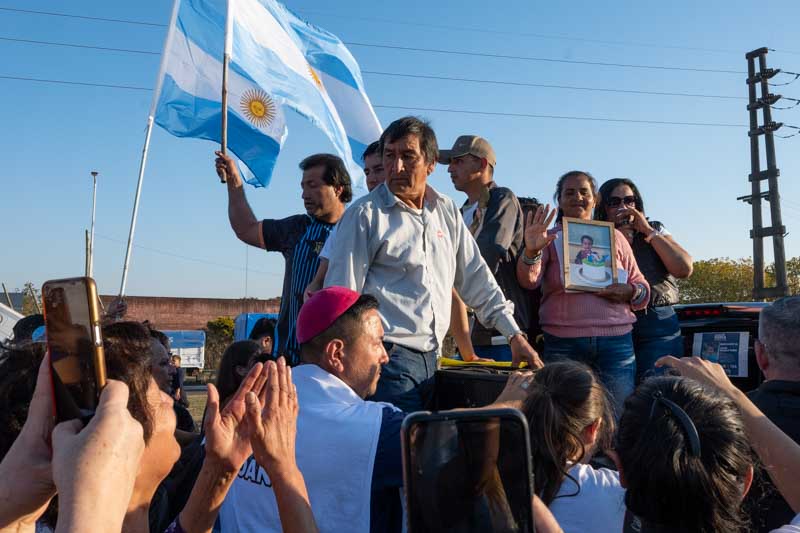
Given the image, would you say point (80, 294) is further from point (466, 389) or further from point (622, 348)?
point (622, 348)

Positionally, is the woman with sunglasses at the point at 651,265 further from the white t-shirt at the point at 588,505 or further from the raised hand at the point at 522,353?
the white t-shirt at the point at 588,505

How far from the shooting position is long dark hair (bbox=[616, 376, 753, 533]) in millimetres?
1697

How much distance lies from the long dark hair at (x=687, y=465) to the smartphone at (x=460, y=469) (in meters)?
0.70

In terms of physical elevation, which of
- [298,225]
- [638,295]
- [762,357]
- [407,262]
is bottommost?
[762,357]

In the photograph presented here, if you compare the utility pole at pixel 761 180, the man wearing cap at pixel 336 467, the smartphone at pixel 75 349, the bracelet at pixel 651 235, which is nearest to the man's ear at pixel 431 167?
the man wearing cap at pixel 336 467

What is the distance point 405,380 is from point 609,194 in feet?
7.33

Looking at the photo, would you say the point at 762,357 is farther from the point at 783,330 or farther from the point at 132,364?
the point at 132,364

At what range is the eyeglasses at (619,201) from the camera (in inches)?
196

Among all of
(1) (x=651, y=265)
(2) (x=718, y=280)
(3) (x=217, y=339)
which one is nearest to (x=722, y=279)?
(2) (x=718, y=280)

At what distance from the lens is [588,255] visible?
453 centimetres

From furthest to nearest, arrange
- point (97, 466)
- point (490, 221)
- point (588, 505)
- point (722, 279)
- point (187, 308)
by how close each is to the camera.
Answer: point (187, 308), point (722, 279), point (490, 221), point (588, 505), point (97, 466)

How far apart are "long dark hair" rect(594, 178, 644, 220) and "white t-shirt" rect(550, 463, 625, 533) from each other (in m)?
2.98

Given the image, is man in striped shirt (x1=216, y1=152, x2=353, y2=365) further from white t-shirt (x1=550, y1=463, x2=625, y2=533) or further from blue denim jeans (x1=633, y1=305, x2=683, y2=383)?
white t-shirt (x1=550, y1=463, x2=625, y2=533)

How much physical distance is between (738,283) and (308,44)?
38.2 m
